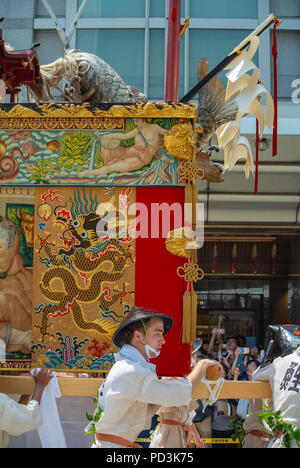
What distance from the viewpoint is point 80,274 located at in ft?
14.7

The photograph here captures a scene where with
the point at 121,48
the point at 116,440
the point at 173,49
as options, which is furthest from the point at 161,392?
the point at 121,48

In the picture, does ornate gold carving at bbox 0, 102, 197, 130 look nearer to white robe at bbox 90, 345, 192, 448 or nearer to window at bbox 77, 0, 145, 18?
white robe at bbox 90, 345, 192, 448

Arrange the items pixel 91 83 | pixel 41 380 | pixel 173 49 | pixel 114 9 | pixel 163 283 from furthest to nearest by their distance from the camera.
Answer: pixel 114 9 → pixel 173 49 → pixel 91 83 → pixel 163 283 → pixel 41 380

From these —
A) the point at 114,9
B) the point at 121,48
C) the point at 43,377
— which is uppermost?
the point at 114,9

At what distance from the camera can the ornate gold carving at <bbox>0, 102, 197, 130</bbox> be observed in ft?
14.8

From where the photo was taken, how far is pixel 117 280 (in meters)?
4.48

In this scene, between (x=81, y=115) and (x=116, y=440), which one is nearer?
(x=116, y=440)

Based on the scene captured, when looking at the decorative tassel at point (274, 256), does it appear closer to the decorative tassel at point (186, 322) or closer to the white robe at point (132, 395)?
the decorative tassel at point (186, 322)

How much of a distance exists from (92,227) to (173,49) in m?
2.04

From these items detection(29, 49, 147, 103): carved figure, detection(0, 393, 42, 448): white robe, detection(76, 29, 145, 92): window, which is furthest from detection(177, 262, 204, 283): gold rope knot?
detection(76, 29, 145, 92): window

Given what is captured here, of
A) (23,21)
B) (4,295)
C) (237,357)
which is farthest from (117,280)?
(23,21)

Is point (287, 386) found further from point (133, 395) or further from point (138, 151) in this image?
point (138, 151)

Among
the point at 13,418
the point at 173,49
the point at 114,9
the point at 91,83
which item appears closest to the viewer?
the point at 13,418

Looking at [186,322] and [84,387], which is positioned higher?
[186,322]
